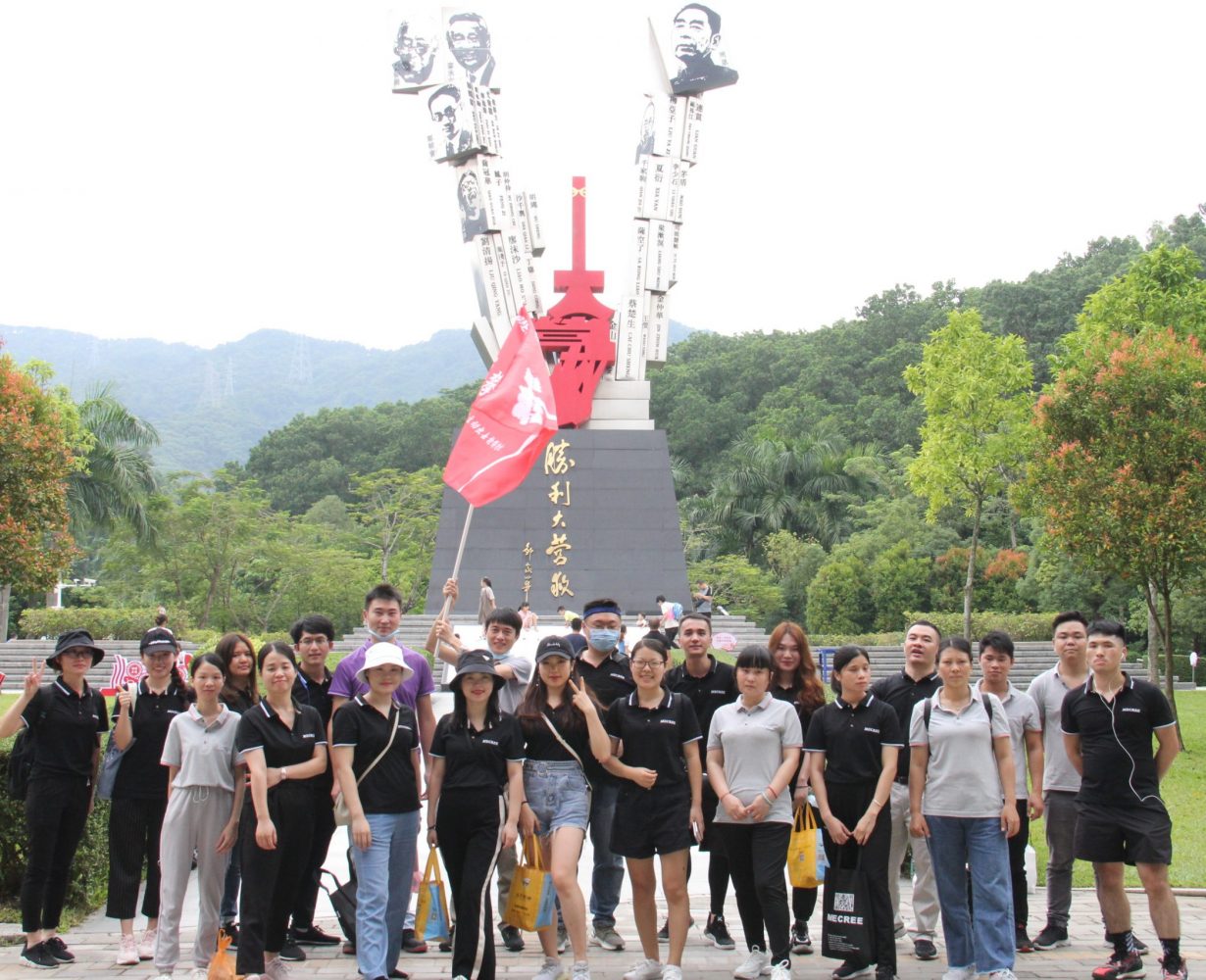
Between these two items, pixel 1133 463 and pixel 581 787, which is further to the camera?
pixel 1133 463

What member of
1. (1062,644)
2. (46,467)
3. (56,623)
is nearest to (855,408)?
(56,623)

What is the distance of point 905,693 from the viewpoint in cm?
467

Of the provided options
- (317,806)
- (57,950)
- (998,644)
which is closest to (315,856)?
(317,806)

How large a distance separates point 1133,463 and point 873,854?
25.0 feet

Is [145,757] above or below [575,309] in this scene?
below

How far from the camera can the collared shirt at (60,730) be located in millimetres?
4531

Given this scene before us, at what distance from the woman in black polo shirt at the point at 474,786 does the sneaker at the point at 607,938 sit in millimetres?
642

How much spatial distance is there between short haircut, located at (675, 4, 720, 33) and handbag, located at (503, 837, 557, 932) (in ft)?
53.5

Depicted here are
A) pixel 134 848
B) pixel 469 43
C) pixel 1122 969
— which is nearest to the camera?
pixel 1122 969

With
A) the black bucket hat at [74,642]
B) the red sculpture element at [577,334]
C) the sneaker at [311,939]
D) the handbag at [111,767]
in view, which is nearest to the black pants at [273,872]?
the sneaker at [311,939]

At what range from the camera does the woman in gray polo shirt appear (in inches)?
162

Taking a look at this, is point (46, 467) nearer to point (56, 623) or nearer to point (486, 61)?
point (56, 623)

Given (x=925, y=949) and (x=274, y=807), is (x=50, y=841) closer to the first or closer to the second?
(x=274, y=807)

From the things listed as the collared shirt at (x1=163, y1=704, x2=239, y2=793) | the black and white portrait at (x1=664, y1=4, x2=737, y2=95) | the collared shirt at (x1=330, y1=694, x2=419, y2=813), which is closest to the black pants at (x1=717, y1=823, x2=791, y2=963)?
the collared shirt at (x1=330, y1=694, x2=419, y2=813)
